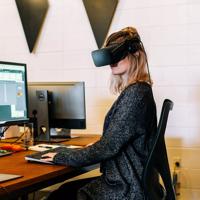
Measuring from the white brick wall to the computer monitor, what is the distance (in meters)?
0.57

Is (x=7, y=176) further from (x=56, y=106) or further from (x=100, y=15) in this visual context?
(x=100, y=15)

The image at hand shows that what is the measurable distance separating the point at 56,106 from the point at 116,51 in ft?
2.88

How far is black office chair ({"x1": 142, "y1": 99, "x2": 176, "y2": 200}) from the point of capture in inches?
60.9

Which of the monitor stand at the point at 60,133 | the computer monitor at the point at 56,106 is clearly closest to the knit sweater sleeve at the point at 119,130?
the computer monitor at the point at 56,106

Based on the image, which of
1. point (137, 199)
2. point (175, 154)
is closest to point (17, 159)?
point (137, 199)

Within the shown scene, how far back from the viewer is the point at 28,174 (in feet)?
5.04

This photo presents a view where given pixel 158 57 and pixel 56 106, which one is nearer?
pixel 56 106

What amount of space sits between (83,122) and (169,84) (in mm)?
752

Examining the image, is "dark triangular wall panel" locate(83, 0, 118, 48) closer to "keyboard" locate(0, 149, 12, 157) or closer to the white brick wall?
the white brick wall

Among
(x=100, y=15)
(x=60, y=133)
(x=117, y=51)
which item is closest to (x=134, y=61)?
(x=117, y=51)

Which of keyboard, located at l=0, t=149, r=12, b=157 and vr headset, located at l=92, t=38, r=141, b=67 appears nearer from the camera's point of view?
vr headset, located at l=92, t=38, r=141, b=67

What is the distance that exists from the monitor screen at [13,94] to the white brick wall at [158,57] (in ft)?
2.87

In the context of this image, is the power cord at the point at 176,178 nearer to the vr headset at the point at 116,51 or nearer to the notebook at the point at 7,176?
the vr headset at the point at 116,51

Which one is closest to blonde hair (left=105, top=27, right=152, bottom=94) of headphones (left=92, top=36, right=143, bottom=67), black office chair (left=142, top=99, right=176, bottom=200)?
headphones (left=92, top=36, right=143, bottom=67)
